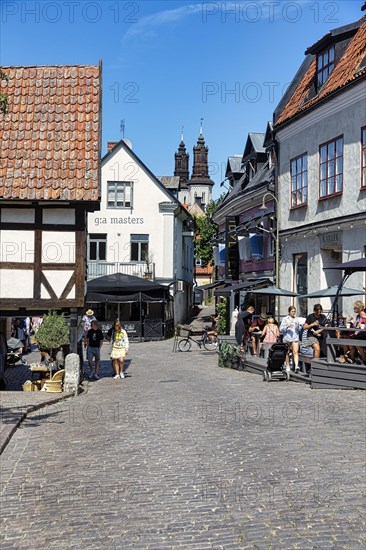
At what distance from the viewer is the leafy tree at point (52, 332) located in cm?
1659

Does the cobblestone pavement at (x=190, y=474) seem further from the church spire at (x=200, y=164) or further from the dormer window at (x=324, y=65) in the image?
the church spire at (x=200, y=164)

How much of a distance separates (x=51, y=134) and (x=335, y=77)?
10.1 meters

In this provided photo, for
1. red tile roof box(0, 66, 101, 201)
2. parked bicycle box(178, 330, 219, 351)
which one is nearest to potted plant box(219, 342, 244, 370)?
red tile roof box(0, 66, 101, 201)

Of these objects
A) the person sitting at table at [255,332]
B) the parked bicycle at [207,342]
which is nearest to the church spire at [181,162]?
the parked bicycle at [207,342]

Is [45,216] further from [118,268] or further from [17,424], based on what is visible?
[118,268]

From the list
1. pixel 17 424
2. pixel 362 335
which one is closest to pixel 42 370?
pixel 17 424

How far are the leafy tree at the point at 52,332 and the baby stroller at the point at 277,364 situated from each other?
5.17m

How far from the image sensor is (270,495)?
7.00 m

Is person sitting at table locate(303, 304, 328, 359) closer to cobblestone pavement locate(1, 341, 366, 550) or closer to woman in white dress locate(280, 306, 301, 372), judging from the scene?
woman in white dress locate(280, 306, 301, 372)

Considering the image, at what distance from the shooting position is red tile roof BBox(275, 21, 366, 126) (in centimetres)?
2017

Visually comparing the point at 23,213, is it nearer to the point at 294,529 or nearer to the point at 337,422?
the point at 337,422

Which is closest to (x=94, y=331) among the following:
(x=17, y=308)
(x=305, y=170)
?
(x=17, y=308)

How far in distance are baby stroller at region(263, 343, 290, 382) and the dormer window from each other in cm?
1146

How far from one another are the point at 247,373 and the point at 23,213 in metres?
7.52
